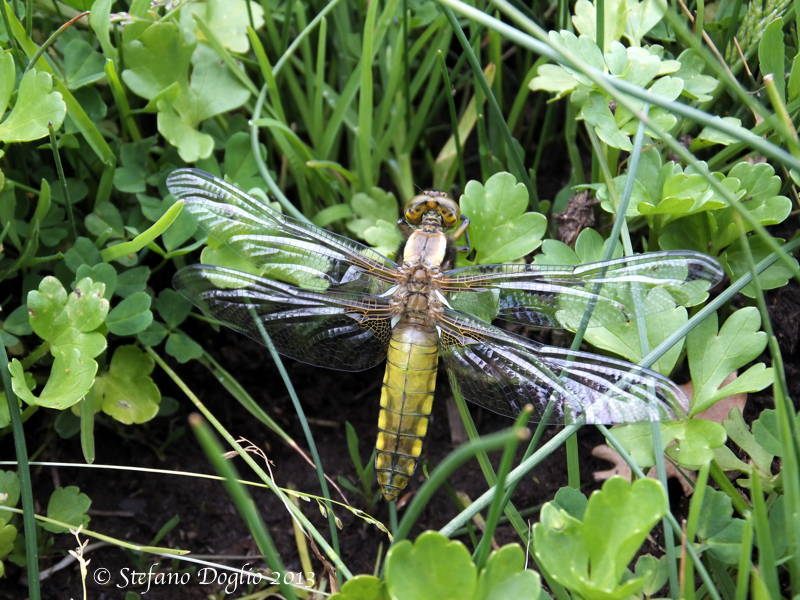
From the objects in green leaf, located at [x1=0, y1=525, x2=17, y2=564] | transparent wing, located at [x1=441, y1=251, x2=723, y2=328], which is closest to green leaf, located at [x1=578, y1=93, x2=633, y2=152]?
transparent wing, located at [x1=441, y1=251, x2=723, y2=328]

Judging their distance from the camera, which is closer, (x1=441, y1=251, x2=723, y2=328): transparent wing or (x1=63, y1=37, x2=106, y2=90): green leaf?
(x1=441, y1=251, x2=723, y2=328): transparent wing

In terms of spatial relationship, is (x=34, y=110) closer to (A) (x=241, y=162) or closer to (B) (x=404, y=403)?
(A) (x=241, y=162)

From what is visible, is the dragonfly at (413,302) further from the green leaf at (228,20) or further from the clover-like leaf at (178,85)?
the green leaf at (228,20)

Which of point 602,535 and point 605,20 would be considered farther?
point 605,20

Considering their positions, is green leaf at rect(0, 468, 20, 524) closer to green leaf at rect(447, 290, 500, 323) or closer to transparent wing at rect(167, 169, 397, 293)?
transparent wing at rect(167, 169, 397, 293)

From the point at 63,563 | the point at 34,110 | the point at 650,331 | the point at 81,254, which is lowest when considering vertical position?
the point at 63,563

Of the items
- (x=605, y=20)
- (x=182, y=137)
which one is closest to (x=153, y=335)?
(x=182, y=137)
